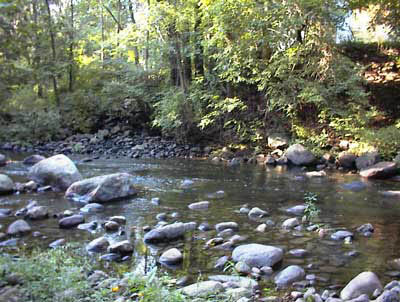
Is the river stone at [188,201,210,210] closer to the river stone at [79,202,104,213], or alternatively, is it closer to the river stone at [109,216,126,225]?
the river stone at [109,216,126,225]

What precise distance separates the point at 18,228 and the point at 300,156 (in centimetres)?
787

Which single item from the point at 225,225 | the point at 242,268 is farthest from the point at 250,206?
the point at 242,268

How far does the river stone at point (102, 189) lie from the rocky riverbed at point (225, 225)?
0.06ft

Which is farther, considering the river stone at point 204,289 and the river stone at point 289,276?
the river stone at point 289,276

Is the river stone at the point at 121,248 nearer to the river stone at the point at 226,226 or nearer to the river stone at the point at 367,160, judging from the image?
the river stone at the point at 226,226

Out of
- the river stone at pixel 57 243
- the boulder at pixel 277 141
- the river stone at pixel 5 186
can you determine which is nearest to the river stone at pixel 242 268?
the river stone at pixel 57 243

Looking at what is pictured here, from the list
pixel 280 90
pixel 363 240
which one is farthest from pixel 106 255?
pixel 280 90

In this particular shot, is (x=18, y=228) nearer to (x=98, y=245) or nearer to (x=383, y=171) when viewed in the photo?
(x=98, y=245)

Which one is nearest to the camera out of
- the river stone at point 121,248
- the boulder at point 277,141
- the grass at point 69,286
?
the grass at point 69,286

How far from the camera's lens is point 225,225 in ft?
19.7

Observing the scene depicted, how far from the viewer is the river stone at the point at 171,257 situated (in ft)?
15.7

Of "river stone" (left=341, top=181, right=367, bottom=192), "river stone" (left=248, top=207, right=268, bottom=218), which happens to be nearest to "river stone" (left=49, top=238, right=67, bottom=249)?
"river stone" (left=248, top=207, right=268, bottom=218)

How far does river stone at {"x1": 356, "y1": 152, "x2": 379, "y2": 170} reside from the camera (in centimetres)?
1083

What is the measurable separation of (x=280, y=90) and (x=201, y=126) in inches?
110
